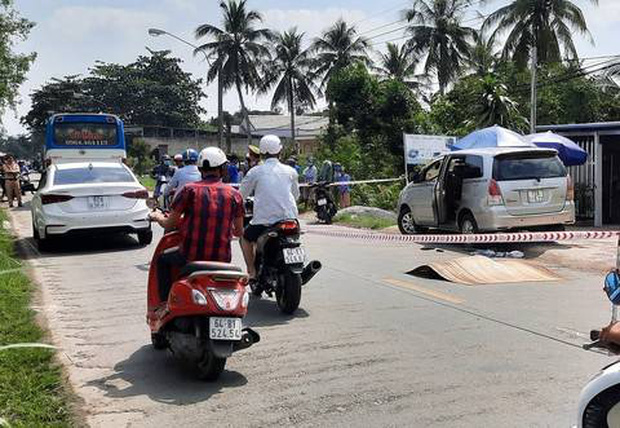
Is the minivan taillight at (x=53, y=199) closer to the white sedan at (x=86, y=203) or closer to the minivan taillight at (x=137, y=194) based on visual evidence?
the white sedan at (x=86, y=203)

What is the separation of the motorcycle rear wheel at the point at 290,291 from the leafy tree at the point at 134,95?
2796 inches

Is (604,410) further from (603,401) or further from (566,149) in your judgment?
(566,149)

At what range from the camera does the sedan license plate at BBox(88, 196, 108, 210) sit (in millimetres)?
11805

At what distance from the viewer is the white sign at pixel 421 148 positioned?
2061 centimetres

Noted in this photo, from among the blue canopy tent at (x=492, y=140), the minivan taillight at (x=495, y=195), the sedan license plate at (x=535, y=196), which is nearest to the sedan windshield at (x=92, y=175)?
the minivan taillight at (x=495, y=195)

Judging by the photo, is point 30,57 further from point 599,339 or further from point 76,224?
point 599,339

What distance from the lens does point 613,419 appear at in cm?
330

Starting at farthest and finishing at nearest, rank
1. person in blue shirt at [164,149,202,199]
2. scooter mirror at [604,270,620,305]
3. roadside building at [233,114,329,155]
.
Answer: roadside building at [233,114,329,155], person in blue shirt at [164,149,202,199], scooter mirror at [604,270,620,305]

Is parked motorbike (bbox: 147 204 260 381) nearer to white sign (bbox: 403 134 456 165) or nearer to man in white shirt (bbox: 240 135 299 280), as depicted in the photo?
man in white shirt (bbox: 240 135 299 280)

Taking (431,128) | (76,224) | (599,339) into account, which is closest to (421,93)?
(431,128)

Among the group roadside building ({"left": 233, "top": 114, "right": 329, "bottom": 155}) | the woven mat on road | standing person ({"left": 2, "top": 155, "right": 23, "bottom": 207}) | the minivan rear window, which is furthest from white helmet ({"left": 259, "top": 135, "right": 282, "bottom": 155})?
roadside building ({"left": 233, "top": 114, "right": 329, "bottom": 155})

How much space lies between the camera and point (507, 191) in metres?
11.7

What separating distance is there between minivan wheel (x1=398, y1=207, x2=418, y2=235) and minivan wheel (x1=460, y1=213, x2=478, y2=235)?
212cm

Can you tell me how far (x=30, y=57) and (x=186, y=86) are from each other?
47587 mm
